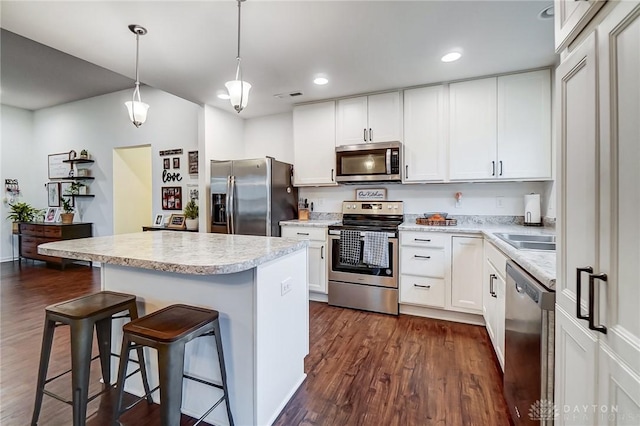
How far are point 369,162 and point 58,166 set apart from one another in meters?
6.24

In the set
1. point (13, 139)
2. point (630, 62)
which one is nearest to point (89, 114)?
point (13, 139)

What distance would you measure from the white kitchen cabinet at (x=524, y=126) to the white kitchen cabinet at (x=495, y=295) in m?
0.91

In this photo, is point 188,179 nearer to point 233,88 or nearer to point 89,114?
point 89,114

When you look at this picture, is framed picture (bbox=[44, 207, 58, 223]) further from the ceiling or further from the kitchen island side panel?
the kitchen island side panel

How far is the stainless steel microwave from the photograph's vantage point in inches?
125

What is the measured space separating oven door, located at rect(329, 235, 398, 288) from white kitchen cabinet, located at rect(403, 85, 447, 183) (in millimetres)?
855

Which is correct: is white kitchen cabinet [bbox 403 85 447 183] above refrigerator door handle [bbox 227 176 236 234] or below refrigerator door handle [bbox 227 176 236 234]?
above

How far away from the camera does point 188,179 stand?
4.51 metres

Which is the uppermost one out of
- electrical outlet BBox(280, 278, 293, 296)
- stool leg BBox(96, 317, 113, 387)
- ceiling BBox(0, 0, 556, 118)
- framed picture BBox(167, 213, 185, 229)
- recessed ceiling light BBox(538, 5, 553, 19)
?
ceiling BBox(0, 0, 556, 118)

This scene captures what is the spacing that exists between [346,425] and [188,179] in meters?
4.06

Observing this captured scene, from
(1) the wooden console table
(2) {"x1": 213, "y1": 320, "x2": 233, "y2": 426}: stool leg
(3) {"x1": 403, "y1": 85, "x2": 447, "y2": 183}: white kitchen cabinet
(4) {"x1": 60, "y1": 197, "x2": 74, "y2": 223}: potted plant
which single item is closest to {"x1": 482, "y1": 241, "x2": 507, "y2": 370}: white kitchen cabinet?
(3) {"x1": 403, "y1": 85, "x2": 447, "y2": 183}: white kitchen cabinet

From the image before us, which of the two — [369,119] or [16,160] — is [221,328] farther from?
[16,160]

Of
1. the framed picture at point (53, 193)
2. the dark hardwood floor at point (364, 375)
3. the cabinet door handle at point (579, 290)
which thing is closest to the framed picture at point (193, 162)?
the dark hardwood floor at point (364, 375)

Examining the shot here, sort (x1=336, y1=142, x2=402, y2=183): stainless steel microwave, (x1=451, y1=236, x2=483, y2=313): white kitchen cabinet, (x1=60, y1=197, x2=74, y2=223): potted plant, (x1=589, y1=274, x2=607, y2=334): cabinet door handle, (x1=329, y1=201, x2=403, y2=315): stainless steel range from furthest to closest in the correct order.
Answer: (x1=60, y1=197, x2=74, y2=223): potted plant
(x1=336, y1=142, x2=402, y2=183): stainless steel microwave
(x1=329, y1=201, x2=403, y2=315): stainless steel range
(x1=451, y1=236, x2=483, y2=313): white kitchen cabinet
(x1=589, y1=274, x2=607, y2=334): cabinet door handle
